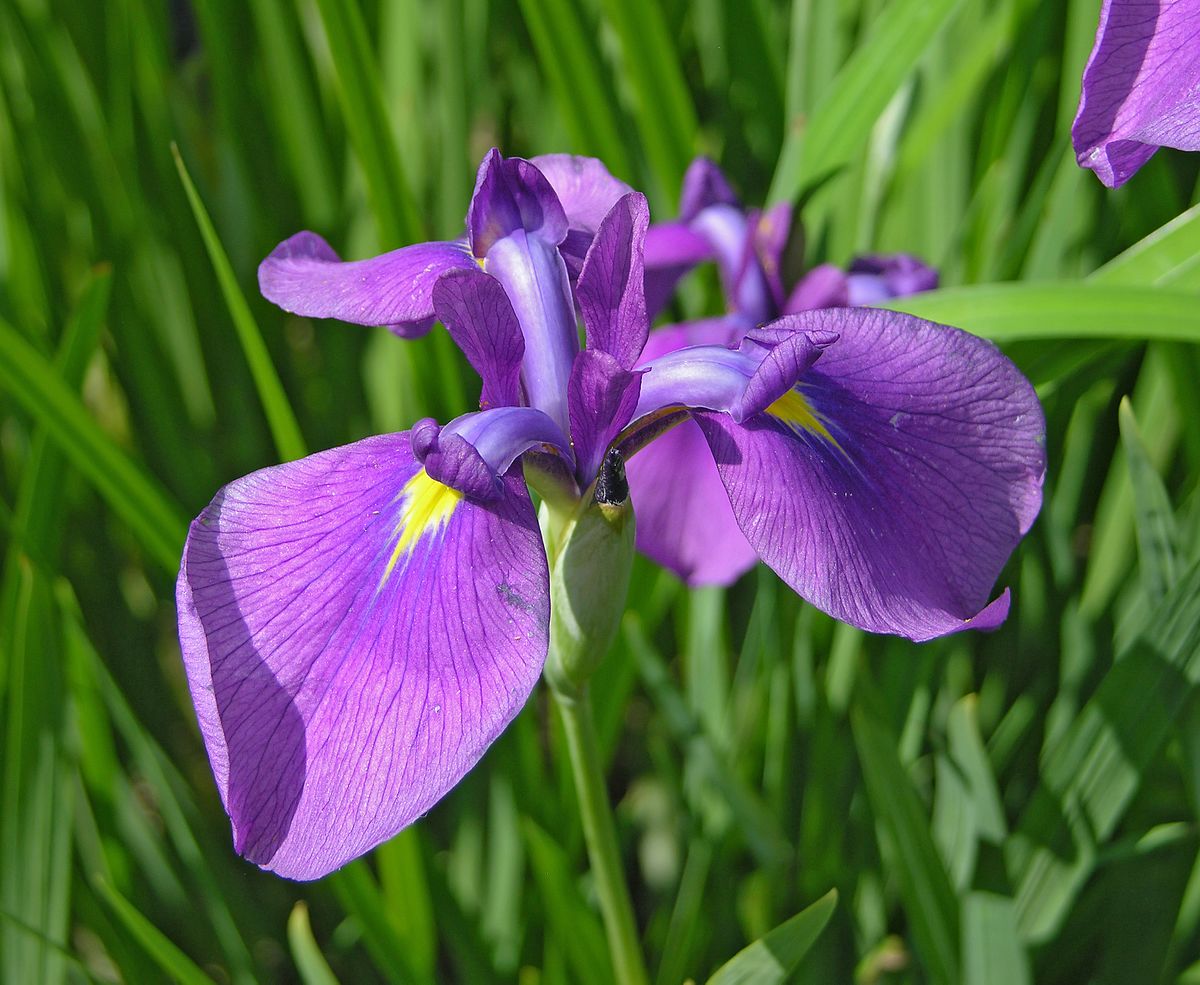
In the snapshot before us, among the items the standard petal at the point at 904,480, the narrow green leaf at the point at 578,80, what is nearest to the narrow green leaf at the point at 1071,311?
the standard petal at the point at 904,480

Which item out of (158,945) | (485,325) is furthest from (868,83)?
(158,945)

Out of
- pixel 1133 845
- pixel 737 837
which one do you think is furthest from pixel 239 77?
pixel 1133 845

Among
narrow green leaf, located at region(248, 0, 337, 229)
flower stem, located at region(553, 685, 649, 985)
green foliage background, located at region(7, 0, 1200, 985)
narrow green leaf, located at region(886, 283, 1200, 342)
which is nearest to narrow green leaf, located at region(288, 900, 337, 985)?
green foliage background, located at region(7, 0, 1200, 985)

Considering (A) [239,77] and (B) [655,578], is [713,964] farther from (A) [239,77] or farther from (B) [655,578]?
(A) [239,77]

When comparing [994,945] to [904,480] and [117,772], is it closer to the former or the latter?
[904,480]

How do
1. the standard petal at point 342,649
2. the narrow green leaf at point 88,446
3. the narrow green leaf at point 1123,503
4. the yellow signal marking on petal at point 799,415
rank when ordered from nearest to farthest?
1. the standard petal at point 342,649
2. the yellow signal marking on petal at point 799,415
3. the narrow green leaf at point 88,446
4. the narrow green leaf at point 1123,503

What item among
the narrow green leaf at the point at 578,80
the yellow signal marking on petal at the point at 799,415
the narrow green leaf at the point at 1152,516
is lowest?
the narrow green leaf at the point at 1152,516

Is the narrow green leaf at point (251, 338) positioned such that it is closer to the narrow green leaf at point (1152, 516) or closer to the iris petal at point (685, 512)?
the iris petal at point (685, 512)
